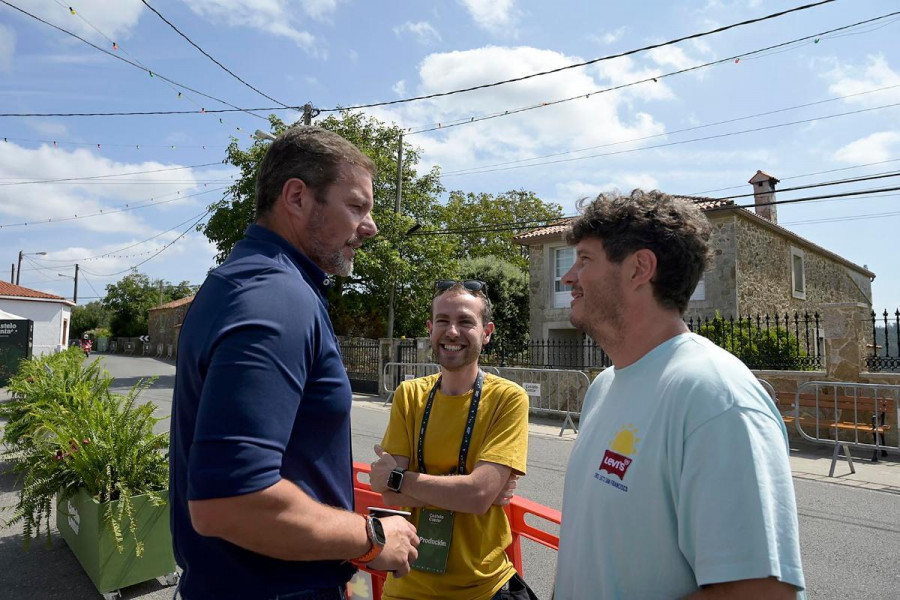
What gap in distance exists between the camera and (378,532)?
4.99 ft

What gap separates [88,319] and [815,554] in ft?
278

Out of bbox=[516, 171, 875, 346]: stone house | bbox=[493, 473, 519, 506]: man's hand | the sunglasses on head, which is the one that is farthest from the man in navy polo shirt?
bbox=[516, 171, 875, 346]: stone house

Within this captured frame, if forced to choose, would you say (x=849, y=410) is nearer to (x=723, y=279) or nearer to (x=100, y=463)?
(x=723, y=279)

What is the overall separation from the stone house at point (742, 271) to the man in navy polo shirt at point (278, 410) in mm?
14079

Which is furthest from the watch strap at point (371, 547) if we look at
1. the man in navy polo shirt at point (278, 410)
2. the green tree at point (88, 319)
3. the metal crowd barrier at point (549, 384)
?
the green tree at point (88, 319)

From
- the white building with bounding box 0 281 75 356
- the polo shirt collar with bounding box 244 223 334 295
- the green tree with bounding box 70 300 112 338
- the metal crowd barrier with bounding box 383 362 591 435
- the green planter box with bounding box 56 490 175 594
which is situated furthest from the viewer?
the green tree with bounding box 70 300 112 338

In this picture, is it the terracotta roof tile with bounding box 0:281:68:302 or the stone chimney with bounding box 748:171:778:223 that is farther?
the terracotta roof tile with bounding box 0:281:68:302

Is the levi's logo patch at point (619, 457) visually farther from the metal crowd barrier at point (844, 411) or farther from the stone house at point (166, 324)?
the stone house at point (166, 324)

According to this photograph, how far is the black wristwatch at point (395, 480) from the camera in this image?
2332 mm

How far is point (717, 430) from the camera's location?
49.8 inches

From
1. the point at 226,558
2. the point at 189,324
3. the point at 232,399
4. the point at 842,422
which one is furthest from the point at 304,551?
the point at 842,422

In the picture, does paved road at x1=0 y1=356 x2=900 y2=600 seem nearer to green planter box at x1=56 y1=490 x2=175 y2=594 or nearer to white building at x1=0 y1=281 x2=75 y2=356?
green planter box at x1=56 y1=490 x2=175 y2=594

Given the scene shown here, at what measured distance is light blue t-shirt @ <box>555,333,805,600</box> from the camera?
47.3 inches

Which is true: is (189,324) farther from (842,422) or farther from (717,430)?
(842,422)
